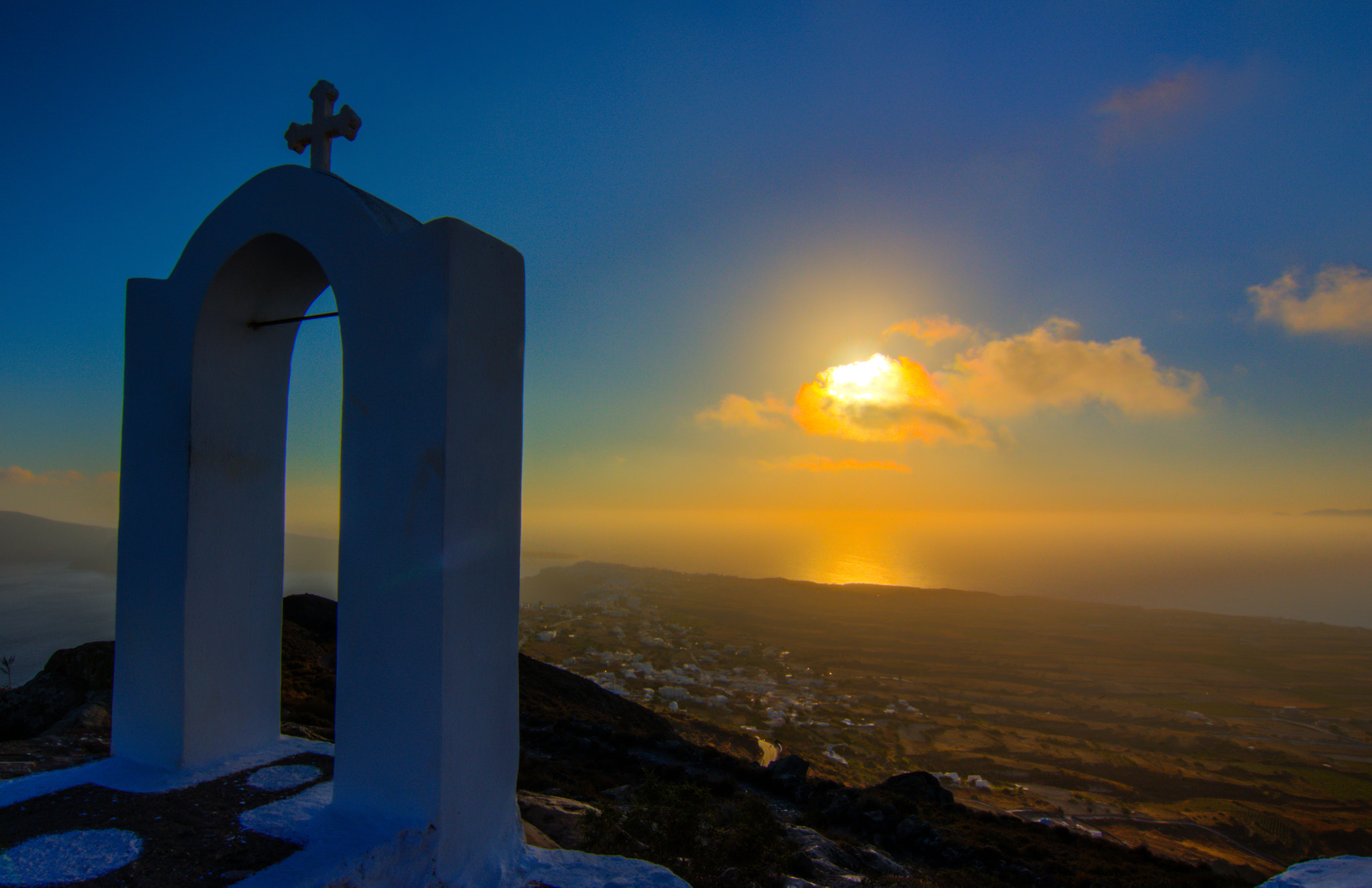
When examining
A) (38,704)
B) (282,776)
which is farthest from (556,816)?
(38,704)

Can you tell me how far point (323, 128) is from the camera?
422 cm

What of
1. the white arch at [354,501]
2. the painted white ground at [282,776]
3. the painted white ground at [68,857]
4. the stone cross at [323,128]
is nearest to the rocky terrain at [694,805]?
the painted white ground at [282,776]

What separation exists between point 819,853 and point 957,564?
209 meters

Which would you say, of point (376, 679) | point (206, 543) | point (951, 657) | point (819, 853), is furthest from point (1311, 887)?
point (951, 657)

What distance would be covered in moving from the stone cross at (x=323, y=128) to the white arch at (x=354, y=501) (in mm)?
434

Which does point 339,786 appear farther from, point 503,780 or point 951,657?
point 951,657

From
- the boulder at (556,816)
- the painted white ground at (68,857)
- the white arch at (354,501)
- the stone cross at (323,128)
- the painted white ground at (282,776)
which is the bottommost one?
the boulder at (556,816)

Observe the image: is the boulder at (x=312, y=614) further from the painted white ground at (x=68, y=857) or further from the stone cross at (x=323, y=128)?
the stone cross at (x=323, y=128)

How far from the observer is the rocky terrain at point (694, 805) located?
18.9ft

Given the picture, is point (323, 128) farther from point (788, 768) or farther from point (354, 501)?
point (788, 768)

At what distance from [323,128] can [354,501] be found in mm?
2741

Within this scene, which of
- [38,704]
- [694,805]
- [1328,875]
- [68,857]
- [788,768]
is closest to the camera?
[68,857]

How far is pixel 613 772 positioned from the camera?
10.7 m

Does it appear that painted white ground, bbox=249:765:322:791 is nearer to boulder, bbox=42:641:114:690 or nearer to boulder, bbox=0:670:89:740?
boulder, bbox=0:670:89:740
